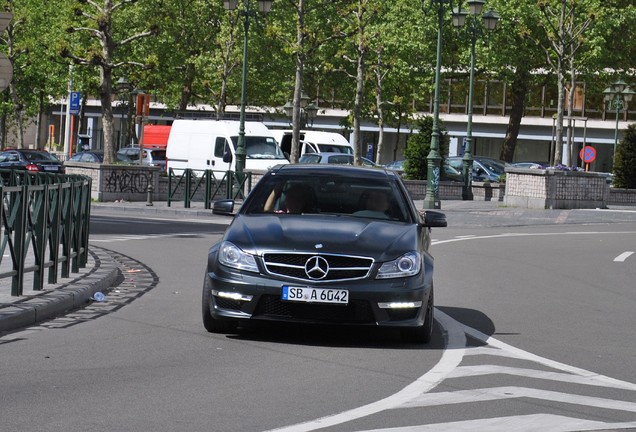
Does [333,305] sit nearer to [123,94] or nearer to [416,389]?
[416,389]

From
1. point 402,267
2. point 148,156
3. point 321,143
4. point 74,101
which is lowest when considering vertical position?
point 402,267

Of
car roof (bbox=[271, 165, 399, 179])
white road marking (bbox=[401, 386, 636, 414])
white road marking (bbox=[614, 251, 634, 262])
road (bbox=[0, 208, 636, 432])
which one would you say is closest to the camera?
road (bbox=[0, 208, 636, 432])

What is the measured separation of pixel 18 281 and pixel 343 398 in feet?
17.7

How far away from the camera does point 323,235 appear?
1098 cm

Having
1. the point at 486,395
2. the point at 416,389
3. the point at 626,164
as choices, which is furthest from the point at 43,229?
the point at 626,164

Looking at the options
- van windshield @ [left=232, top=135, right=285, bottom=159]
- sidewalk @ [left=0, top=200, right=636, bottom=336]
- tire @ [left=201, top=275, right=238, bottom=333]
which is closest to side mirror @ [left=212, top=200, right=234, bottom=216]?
tire @ [left=201, top=275, right=238, bottom=333]

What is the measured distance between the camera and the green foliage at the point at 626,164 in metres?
50.4

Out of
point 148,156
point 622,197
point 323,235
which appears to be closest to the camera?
point 323,235

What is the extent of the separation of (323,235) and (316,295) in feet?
1.81

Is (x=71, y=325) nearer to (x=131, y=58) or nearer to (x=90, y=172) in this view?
(x=90, y=172)

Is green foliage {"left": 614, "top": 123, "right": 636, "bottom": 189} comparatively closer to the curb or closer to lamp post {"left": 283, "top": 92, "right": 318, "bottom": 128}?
lamp post {"left": 283, "top": 92, "right": 318, "bottom": 128}

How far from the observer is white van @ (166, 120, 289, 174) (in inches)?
1901

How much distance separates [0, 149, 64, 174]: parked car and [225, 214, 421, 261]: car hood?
3628cm

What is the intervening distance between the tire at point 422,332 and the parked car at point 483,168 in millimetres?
43028
